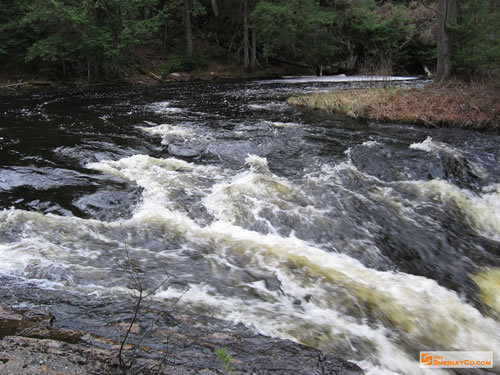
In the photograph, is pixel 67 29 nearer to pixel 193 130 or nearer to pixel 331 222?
pixel 193 130

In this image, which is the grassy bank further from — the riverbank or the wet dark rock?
the riverbank

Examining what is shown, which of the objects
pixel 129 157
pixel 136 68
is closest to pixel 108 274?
pixel 129 157

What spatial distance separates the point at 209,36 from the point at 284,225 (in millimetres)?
33055

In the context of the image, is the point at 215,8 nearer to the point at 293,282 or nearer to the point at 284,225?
the point at 284,225

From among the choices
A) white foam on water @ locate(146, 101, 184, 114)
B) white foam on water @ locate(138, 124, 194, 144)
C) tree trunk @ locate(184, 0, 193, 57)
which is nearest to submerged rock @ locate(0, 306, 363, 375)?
white foam on water @ locate(138, 124, 194, 144)

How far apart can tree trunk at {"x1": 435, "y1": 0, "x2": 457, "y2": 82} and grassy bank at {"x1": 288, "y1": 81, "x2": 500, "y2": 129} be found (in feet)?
3.72

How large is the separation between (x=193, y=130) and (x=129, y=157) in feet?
9.41

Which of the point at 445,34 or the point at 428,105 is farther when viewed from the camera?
the point at 445,34

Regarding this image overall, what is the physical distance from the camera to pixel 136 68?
27.7m

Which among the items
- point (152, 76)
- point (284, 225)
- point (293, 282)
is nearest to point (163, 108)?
point (284, 225)

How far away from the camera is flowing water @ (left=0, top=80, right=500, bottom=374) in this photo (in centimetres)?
367
